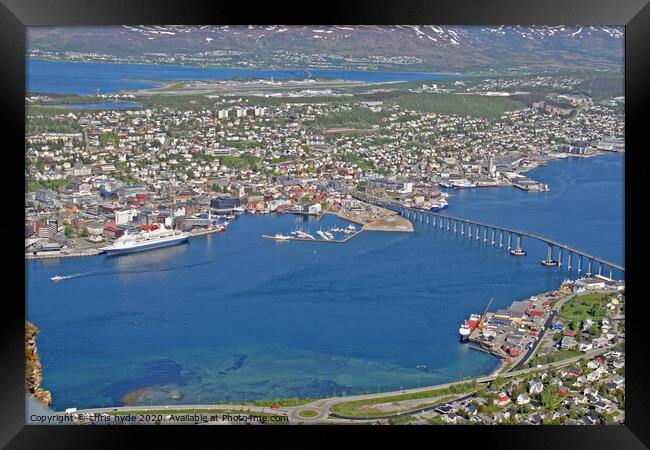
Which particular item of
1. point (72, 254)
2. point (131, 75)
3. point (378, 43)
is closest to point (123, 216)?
point (72, 254)

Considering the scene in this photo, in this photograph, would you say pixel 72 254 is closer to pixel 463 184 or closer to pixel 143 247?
pixel 143 247

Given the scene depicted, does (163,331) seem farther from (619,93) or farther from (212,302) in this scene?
(619,93)

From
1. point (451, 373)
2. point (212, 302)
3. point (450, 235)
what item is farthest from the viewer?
point (450, 235)

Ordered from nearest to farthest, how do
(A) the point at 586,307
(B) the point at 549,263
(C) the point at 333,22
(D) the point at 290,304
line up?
(C) the point at 333,22 → (A) the point at 586,307 → (D) the point at 290,304 → (B) the point at 549,263

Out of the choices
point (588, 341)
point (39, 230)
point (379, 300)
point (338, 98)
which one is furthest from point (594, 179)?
point (39, 230)

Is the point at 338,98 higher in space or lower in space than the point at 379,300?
higher

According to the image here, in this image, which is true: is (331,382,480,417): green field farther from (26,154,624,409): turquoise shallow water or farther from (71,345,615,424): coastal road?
(26,154,624,409): turquoise shallow water

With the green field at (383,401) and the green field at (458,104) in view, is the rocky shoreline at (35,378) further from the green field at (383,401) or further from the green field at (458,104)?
the green field at (458,104)
